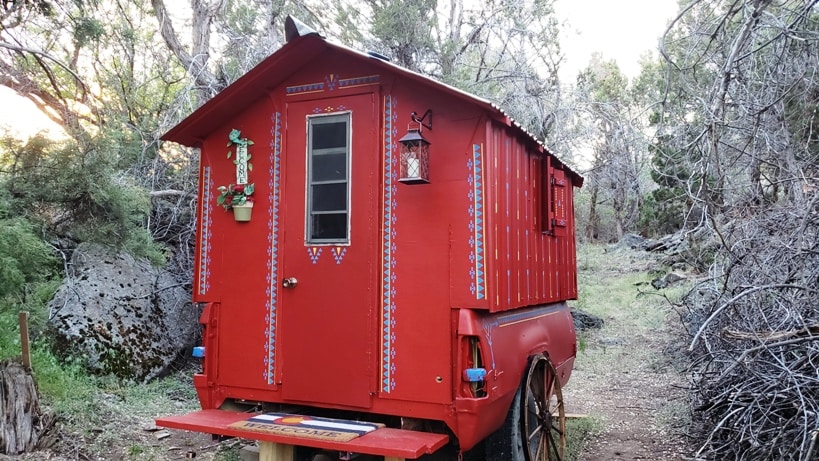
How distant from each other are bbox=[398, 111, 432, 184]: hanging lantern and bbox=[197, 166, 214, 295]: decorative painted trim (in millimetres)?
1800

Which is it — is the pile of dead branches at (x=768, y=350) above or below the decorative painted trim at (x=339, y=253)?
below

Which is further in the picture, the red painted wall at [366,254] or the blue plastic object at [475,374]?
the red painted wall at [366,254]

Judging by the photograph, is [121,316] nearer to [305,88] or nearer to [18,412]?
[18,412]

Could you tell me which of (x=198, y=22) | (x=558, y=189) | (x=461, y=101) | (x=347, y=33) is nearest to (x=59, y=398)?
(x=461, y=101)

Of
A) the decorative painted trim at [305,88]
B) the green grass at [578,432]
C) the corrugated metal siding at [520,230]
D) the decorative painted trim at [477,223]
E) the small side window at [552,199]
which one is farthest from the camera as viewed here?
the green grass at [578,432]

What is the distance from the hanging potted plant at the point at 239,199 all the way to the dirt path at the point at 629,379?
3951 millimetres

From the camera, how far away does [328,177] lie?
4.66 meters

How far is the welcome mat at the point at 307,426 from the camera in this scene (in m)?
3.76

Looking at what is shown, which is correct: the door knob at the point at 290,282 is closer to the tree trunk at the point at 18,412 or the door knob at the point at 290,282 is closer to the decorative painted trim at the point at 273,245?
the decorative painted trim at the point at 273,245

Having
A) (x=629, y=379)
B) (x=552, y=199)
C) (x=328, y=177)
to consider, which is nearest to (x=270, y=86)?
(x=328, y=177)

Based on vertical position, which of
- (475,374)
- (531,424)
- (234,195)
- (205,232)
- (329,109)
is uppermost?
(329,109)

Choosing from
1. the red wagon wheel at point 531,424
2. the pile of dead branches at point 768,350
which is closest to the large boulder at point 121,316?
the red wagon wheel at point 531,424

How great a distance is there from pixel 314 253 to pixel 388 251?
0.61 meters

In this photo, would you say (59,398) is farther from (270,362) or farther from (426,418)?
(426,418)
